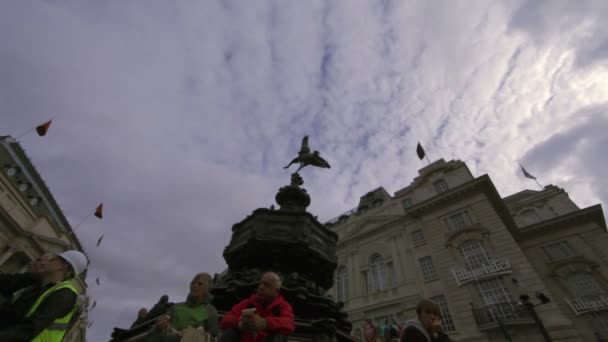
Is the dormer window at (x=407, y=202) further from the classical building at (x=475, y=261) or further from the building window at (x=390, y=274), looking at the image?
the building window at (x=390, y=274)

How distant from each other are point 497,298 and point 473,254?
3322 millimetres

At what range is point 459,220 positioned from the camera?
21969 mm

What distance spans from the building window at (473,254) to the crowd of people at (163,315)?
20.3 m

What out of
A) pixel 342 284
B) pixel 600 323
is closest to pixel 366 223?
pixel 342 284

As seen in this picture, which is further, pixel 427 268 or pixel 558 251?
pixel 558 251

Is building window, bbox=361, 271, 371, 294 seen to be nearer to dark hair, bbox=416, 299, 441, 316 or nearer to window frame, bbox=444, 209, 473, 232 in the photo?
window frame, bbox=444, 209, 473, 232

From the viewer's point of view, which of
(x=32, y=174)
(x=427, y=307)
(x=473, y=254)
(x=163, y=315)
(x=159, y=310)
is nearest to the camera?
(x=163, y=315)

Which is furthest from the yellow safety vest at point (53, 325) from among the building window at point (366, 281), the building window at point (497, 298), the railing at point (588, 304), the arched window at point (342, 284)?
the railing at point (588, 304)

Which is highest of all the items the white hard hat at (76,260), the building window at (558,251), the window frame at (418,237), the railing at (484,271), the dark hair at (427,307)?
the window frame at (418,237)

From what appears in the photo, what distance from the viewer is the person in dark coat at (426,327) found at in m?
2.57

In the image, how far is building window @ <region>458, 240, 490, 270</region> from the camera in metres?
19.0

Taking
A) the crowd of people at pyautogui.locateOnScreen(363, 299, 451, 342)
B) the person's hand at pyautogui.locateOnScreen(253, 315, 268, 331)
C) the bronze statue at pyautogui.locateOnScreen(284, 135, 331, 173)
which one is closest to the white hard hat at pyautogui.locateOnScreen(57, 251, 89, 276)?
the person's hand at pyautogui.locateOnScreen(253, 315, 268, 331)

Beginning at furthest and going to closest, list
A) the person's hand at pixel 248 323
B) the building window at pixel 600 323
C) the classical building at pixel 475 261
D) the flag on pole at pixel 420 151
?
the flag on pole at pixel 420 151 → the building window at pixel 600 323 → the classical building at pixel 475 261 → the person's hand at pixel 248 323

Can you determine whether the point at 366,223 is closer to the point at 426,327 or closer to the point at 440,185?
the point at 440,185
